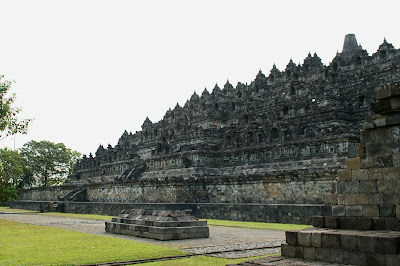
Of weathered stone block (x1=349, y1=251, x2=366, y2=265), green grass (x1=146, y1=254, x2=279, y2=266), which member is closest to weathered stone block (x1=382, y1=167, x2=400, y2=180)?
weathered stone block (x1=349, y1=251, x2=366, y2=265)

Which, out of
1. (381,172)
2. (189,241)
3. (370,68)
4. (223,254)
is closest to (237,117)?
(370,68)

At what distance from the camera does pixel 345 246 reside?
810cm

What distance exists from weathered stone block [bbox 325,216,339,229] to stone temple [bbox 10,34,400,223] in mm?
11513

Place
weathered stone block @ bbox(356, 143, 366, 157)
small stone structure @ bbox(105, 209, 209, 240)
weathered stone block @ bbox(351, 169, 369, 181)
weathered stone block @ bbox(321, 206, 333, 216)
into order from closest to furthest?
weathered stone block @ bbox(351, 169, 369, 181) < weathered stone block @ bbox(356, 143, 366, 157) < weathered stone block @ bbox(321, 206, 333, 216) < small stone structure @ bbox(105, 209, 209, 240)

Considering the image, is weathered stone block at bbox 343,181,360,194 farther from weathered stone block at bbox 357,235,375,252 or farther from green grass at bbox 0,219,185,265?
green grass at bbox 0,219,185,265

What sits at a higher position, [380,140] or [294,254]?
[380,140]

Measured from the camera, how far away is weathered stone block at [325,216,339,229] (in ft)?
30.1

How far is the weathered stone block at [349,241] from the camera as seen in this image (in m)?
7.97

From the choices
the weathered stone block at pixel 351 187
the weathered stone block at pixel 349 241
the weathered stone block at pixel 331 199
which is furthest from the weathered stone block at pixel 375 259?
the weathered stone block at pixel 331 199

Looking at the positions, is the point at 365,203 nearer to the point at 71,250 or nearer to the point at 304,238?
the point at 304,238

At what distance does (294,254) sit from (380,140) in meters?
3.00

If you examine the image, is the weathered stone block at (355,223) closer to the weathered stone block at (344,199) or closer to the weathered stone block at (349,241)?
the weathered stone block at (344,199)

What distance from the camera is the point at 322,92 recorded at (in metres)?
37.6

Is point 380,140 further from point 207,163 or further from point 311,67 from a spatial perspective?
point 311,67
